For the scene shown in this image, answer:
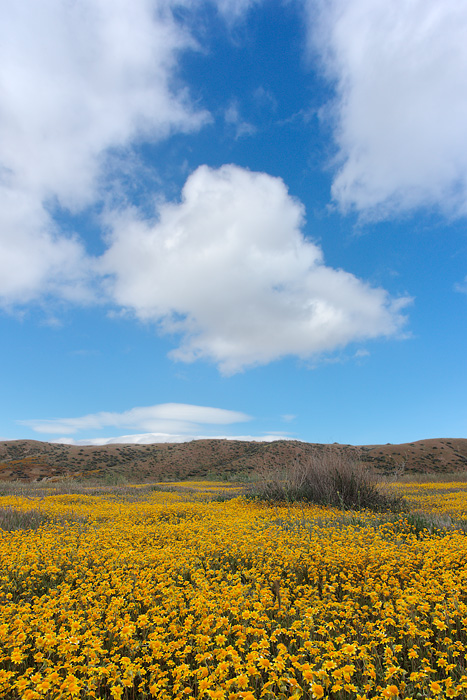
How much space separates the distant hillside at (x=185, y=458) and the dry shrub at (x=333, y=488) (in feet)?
97.0

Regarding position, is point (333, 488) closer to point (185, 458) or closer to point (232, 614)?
point (232, 614)

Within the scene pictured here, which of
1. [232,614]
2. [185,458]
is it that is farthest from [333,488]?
[185,458]

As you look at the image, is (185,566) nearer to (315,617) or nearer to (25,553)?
(315,617)

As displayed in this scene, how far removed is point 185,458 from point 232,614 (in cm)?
5628

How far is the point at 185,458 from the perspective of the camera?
58188 mm

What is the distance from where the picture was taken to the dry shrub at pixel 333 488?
1328 centimetres

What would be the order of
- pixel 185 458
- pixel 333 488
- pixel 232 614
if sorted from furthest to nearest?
pixel 185 458
pixel 333 488
pixel 232 614

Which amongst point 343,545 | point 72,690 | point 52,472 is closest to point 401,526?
point 343,545

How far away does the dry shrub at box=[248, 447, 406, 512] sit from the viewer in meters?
13.3

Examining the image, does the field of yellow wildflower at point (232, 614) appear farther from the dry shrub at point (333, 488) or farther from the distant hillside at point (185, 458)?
the distant hillside at point (185, 458)

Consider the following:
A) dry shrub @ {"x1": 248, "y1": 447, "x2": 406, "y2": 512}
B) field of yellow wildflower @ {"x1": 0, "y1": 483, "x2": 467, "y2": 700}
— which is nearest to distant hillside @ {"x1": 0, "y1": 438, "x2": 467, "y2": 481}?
dry shrub @ {"x1": 248, "y1": 447, "x2": 406, "y2": 512}

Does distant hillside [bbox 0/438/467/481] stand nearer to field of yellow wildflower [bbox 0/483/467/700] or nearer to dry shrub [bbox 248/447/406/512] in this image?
dry shrub [bbox 248/447/406/512]

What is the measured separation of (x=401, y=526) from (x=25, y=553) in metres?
7.81

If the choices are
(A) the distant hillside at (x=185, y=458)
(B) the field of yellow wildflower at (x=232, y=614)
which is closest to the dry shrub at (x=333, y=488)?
(B) the field of yellow wildflower at (x=232, y=614)
